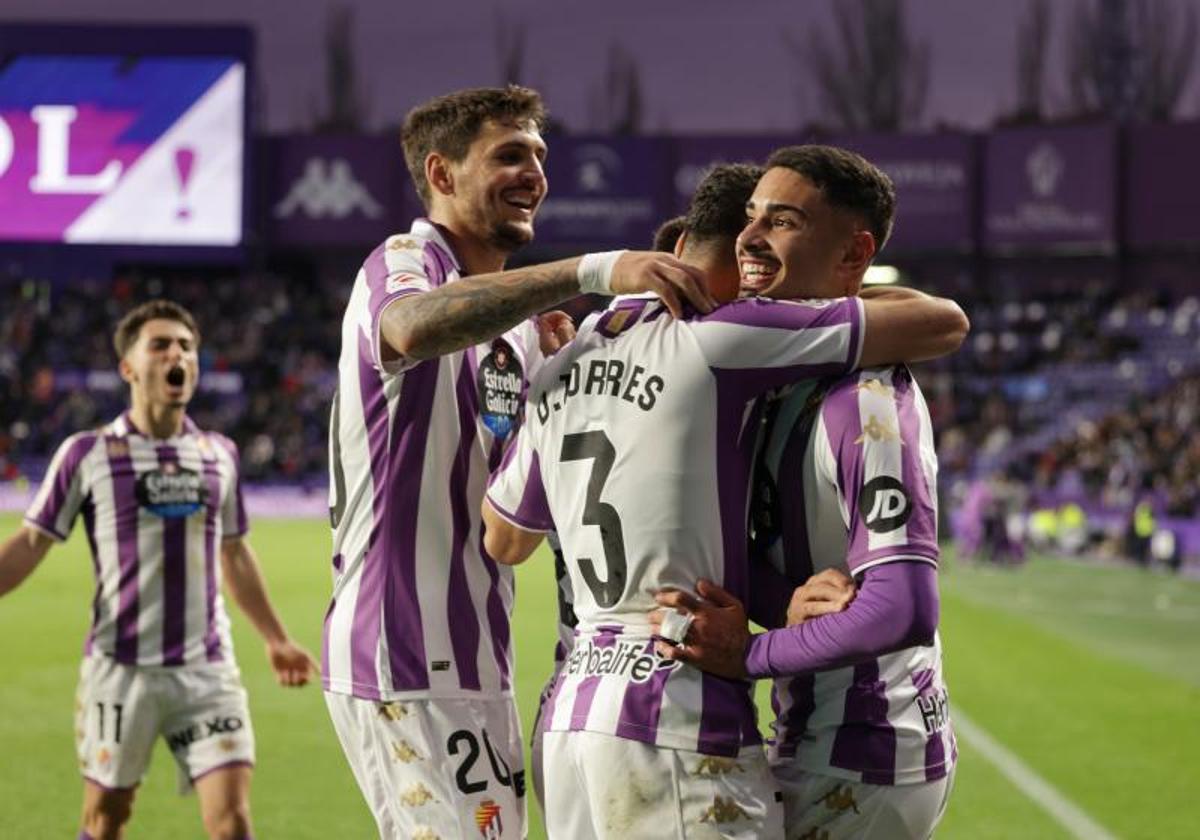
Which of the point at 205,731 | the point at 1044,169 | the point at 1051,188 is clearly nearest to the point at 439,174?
the point at 205,731

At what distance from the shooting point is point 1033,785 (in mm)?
9070

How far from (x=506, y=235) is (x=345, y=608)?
3.15 feet

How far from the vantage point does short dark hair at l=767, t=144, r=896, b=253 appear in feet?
10.7

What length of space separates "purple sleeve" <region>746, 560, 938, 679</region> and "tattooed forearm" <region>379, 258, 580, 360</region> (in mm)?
824

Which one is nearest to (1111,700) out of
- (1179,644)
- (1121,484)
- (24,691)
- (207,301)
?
(1179,644)

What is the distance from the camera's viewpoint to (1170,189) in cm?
4509

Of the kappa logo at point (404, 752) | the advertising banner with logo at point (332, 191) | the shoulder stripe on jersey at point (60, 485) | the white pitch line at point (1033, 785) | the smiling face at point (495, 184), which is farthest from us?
the advertising banner with logo at point (332, 191)

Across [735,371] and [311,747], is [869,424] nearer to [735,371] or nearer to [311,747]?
[735,371]

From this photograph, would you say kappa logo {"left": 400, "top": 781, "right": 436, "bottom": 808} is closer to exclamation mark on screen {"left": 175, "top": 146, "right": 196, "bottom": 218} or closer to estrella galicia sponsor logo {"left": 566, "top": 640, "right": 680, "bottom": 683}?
estrella galicia sponsor logo {"left": 566, "top": 640, "right": 680, "bottom": 683}

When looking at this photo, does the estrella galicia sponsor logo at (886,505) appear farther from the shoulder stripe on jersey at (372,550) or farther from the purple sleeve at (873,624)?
the shoulder stripe on jersey at (372,550)

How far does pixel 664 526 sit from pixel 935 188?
44.5 meters

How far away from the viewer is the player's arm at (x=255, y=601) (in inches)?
250

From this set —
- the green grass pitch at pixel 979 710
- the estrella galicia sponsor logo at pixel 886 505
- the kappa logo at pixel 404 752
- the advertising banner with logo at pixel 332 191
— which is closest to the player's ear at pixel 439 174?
the kappa logo at pixel 404 752

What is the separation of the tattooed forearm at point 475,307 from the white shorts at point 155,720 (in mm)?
3097
